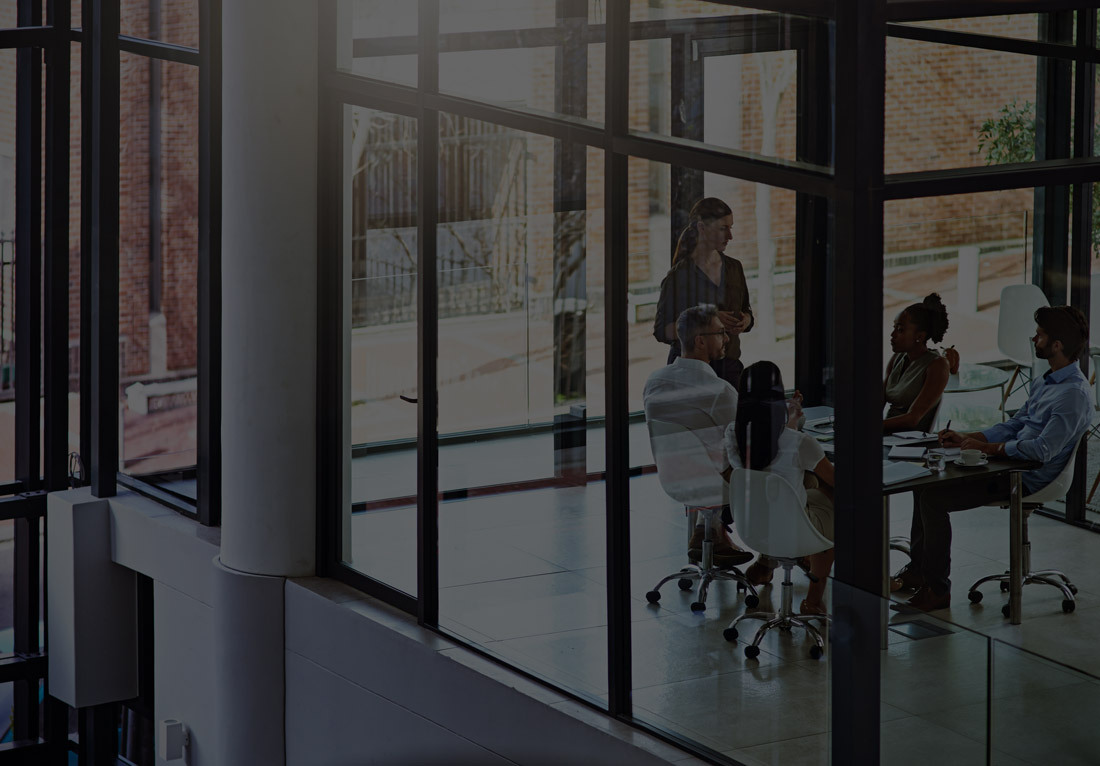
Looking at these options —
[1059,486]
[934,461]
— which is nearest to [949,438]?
[934,461]

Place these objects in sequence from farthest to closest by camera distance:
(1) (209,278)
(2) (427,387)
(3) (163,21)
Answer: (3) (163,21)
(1) (209,278)
(2) (427,387)

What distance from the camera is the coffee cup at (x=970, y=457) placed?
4.19m

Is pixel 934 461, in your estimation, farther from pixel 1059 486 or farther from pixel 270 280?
pixel 270 280

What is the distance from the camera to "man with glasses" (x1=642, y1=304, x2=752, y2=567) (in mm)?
4488

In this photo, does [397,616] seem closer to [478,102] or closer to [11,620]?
[478,102]

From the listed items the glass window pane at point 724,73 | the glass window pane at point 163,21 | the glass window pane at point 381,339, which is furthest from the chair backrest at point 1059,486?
the glass window pane at point 163,21

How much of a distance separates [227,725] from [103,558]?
1.99 meters

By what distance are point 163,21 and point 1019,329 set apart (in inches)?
220

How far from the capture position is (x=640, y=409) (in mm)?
4938

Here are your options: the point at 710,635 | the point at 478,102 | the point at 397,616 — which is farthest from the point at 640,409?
the point at 397,616

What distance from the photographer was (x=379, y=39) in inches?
248

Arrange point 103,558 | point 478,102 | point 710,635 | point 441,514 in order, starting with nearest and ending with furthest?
point 710,635, point 478,102, point 441,514, point 103,558

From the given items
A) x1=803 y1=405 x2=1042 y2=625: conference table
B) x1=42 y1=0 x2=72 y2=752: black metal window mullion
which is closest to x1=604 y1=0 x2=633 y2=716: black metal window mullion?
x1=803 y1=405 x2=1042 y2=625: conference table

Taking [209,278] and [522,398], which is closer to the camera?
[522,398]
